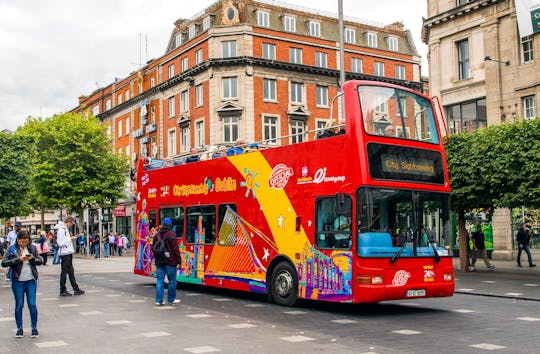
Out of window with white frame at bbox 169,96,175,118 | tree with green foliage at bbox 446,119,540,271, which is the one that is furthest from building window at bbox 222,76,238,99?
tree with green foliage at bbox 446,119,540,271

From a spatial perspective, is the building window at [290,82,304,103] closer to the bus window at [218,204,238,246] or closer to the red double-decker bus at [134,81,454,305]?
the bus window at [218,204,238,246]

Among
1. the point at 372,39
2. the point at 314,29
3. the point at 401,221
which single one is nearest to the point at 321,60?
the point at 314,29

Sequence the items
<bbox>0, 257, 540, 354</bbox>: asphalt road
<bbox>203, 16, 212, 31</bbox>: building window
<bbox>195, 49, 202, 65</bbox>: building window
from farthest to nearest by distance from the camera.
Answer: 1. <bbox>203, 16, 212, 31</bbox>: building window
2. <bbox>195, 49, 202, 65</bbox>: building window
3. <bbox>0, 257, 540, 354</bbox>: asphalt road

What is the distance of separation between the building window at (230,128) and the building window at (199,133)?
243 centimetres

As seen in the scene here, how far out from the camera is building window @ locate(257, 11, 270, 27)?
49.4 m

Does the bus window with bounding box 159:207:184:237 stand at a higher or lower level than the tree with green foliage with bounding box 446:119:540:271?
lower

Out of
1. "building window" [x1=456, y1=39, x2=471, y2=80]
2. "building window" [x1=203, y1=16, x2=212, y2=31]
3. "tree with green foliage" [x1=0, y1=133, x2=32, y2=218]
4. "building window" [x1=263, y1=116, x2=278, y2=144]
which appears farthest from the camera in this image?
"building window" [x1=203, y1=16, x2=212, y2=31]

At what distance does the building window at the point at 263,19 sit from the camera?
4944 cm

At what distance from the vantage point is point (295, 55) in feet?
163

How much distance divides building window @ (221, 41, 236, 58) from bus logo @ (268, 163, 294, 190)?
1363 inches

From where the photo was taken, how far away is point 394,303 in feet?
46.5

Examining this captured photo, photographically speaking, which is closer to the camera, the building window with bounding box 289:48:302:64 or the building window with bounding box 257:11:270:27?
the building window with bounding box 257:11:270:27

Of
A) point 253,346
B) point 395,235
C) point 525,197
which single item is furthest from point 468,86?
point 253,346

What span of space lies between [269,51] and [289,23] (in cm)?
422
